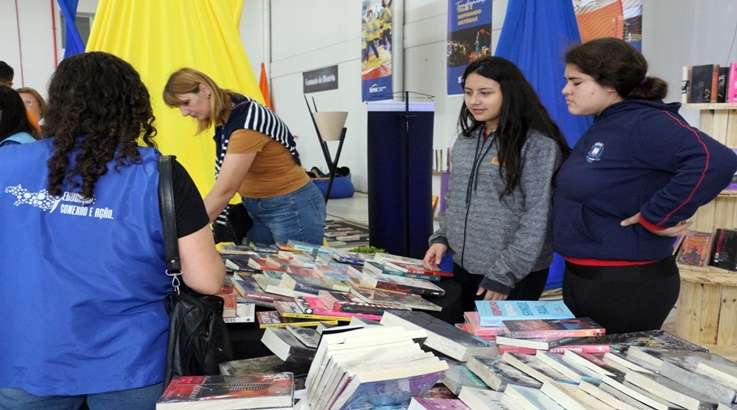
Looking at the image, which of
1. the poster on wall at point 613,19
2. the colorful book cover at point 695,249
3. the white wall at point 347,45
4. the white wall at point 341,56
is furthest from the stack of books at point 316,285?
the white wall at point 341,56

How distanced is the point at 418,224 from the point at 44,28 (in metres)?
8.39

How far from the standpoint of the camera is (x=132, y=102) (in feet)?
3.55

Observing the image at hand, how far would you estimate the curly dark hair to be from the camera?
1009 mm

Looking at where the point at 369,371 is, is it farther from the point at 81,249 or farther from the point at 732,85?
the point at 732,85

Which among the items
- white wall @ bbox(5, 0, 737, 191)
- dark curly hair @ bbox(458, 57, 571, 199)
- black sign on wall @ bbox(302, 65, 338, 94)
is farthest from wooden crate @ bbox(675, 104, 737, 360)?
black sign on wall @ bbox(302, 65, 338, 94)

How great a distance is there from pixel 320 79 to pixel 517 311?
7666 mm

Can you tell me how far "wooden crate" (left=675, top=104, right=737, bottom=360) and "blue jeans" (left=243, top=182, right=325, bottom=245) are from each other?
5.66 ft

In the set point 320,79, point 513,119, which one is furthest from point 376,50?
point 513,119

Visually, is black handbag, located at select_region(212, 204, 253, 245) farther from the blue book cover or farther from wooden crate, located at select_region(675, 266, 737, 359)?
wooden crate, located at select_region(675, 266, 737, 359)

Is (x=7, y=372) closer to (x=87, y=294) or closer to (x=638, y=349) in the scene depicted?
(x=87, y=294)

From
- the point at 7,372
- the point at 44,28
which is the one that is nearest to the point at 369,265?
the point at 7,372

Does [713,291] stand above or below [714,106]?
below

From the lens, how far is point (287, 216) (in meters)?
2.25

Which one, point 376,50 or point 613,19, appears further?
point 376,50
